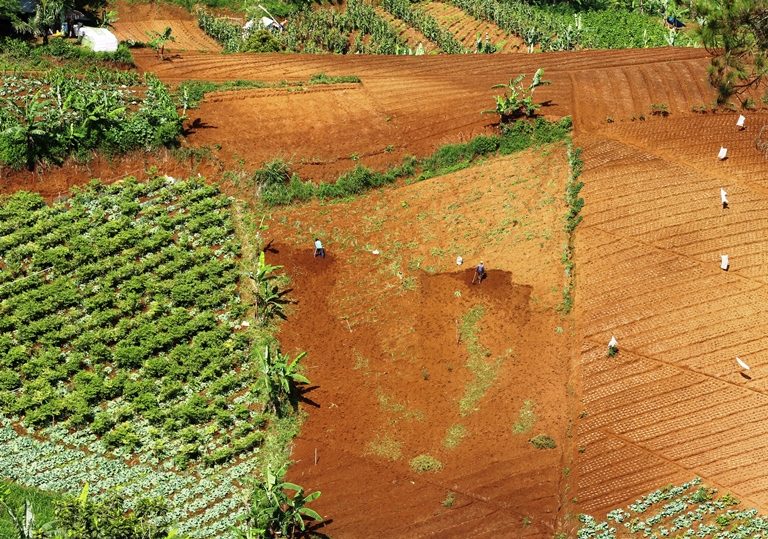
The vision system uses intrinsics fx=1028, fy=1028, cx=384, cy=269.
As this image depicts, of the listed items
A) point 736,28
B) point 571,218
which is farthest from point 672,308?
point 736,28

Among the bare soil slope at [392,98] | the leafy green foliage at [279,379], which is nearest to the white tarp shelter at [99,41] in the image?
the bare soil slope at [392,98]

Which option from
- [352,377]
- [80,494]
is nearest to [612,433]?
[352,377]

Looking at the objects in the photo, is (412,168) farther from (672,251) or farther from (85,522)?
(85,522)

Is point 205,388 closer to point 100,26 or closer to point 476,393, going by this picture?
point 476,393

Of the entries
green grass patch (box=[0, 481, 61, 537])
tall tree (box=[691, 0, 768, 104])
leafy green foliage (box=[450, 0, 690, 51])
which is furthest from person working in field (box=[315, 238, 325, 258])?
leafy green foliage (box=[450, 0, 690, 51])

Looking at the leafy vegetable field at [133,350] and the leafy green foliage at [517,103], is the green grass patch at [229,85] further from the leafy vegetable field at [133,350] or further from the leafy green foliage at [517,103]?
the leafy green foliage at [517,103]
